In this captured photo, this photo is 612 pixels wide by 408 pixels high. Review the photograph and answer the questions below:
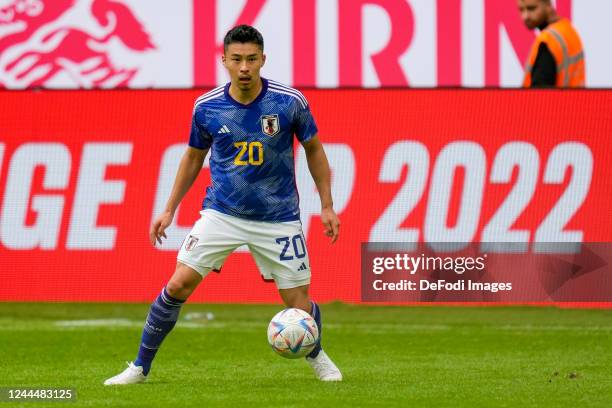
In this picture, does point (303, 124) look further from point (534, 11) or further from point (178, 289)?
point (534, 11)

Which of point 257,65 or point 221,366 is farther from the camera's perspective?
point 221,366

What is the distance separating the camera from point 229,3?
15461 millimetres

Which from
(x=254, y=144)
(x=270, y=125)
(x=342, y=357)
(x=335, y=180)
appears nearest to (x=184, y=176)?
(x=254, y=144)

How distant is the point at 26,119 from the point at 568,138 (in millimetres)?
5067

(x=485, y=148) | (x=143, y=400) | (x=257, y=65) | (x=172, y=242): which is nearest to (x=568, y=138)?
(x=485, y=148)

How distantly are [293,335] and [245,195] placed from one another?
2.82ft

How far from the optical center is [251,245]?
8.24 m

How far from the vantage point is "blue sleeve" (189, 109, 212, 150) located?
8188 mm

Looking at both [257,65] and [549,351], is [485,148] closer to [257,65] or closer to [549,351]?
[549,351]

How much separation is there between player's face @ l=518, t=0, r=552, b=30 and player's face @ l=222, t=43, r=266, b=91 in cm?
280

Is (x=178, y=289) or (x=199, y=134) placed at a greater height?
(x=199, y=134)

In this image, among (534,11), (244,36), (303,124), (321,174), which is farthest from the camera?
(534,11)

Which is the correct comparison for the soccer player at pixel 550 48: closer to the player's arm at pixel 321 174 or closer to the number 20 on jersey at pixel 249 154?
the player's arm at pixel 321 174

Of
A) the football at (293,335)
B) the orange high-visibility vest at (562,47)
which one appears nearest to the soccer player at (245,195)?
the football at (293,335)
